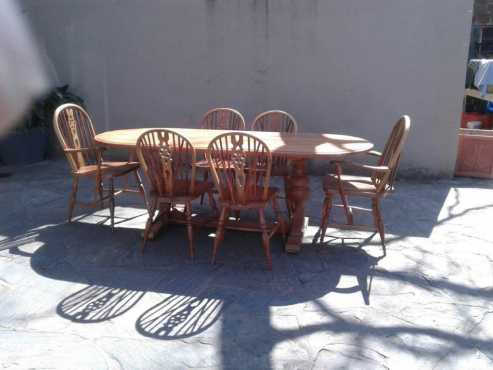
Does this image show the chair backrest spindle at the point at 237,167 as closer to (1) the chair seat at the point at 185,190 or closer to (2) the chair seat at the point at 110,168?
(1) the chair seat at the point at 185,190

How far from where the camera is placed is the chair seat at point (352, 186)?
2945 millimetres

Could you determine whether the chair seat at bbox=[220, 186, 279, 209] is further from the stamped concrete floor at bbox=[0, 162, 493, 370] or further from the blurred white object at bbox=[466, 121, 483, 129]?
the blurred white object at bbox=[466, 121, 483, 129]

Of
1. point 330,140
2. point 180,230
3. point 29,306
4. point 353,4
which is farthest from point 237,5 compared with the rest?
point 29,306

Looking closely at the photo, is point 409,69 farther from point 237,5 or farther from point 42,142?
point 42,142

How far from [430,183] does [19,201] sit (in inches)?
167

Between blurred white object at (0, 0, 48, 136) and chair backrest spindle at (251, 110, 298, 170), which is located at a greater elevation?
blurred white object at (0, 0, 48, 136)

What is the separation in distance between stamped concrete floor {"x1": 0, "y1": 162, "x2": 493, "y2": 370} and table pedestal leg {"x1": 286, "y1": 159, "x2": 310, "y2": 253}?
0.40 ft

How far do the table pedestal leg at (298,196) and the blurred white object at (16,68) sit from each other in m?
4.22

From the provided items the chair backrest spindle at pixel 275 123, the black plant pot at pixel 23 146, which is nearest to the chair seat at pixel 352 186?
the chair backrest spindle at pixel 275 123

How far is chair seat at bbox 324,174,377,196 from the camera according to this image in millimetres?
2945

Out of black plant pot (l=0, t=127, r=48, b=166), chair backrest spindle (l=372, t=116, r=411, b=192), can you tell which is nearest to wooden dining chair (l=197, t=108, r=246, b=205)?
chair backrest spindle (l=372, t=116, r=411, b=192)

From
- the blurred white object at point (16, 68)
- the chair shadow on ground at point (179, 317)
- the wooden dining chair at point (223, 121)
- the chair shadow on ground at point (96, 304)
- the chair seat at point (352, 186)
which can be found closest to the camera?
the chair shadow on ground at point (179, 317)

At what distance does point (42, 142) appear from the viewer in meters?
5.86

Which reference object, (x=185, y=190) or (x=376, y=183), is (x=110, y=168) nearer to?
(x=185, y=190)
